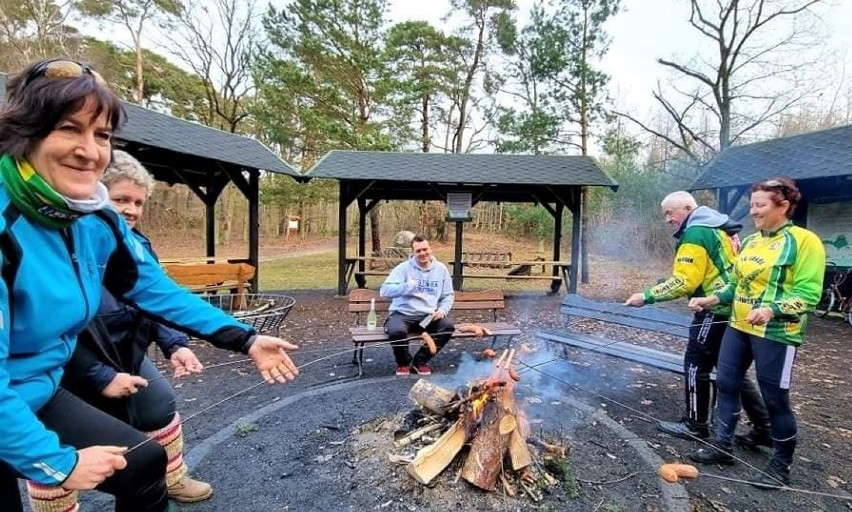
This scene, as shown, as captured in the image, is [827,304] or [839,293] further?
[827,304]

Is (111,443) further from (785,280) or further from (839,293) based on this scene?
(839,293)

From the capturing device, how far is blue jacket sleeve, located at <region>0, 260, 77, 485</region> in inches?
37.5

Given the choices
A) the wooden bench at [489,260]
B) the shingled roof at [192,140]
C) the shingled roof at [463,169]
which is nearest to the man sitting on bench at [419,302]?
the shingled roof at [192,140]

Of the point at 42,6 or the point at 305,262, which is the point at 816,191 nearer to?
the point at 305,262

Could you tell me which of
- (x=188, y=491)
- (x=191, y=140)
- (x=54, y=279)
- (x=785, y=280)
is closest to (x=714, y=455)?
(x=785, y=280)

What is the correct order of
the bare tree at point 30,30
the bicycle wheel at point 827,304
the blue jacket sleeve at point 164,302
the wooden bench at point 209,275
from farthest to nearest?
the bare tree at point 30,30, the bicycle wheel at point 827,304, the wooden bench at point 209,275, the blue jacket sleeve at point 164,302

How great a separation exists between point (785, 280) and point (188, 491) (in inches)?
141

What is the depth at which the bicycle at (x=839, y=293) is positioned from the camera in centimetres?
778

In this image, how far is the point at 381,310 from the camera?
18.6 feet

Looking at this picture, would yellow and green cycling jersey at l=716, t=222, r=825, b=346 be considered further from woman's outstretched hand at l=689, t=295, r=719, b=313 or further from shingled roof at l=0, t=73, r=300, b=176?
shingled roof at l=0, t=73, r=300, b=176

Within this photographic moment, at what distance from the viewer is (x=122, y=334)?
1.88m

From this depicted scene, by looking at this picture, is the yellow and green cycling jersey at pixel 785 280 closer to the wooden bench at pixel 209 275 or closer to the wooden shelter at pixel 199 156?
the wooden bench at pixel 209 275

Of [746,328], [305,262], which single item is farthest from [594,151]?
[746,328]

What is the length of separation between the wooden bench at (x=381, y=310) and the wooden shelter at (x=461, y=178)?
3.19 m
